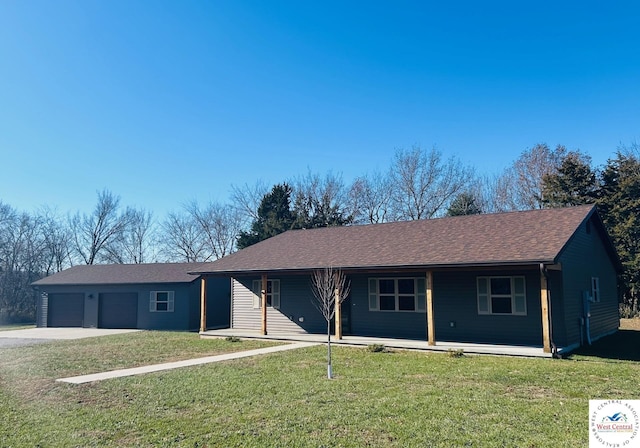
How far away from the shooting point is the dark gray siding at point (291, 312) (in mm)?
17308

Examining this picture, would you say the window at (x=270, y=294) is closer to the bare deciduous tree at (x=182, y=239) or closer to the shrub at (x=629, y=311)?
the shrub at (x=629, y=311)

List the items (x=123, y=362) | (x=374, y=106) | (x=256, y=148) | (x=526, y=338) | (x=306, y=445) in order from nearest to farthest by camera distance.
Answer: (x=306, y=445) < (x=123, y=362) < (x=526, y=338) < (x=374, y=106) < (x=256, y=148)

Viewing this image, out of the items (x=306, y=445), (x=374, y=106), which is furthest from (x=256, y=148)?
(x=306, y=445)

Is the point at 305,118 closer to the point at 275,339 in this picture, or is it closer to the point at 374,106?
the point at 374,106

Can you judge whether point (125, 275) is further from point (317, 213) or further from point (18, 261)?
point (18, 261)

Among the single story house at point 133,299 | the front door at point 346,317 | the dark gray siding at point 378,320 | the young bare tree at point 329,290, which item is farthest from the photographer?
the single story house at point 133,299

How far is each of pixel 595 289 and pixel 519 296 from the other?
14.5 ft

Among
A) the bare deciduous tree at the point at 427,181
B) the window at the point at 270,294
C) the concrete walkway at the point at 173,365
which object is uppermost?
the bare deciduous tree at the point at 427,181

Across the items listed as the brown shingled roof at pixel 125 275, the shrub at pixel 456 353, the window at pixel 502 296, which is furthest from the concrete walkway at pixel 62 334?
the window at pixel 502 296

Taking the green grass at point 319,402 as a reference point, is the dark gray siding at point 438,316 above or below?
above

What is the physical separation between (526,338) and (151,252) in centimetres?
4056

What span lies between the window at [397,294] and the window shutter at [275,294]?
4.15 metres

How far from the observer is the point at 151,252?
4631cm

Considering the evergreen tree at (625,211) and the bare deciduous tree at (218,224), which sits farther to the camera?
the bare deciduous tree at (218,224)
